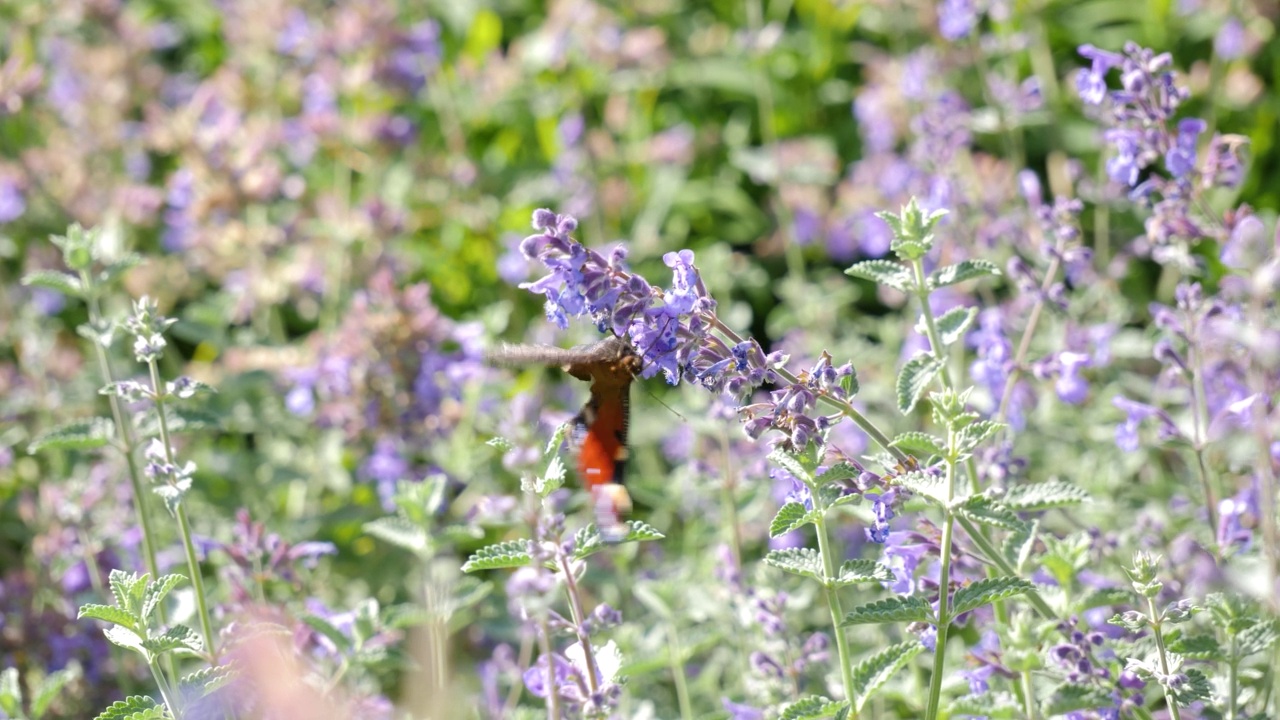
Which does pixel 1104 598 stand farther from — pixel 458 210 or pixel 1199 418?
pixel 458 210

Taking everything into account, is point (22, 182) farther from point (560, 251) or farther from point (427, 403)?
point (560, 251)

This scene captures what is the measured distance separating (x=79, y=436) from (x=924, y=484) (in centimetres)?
211

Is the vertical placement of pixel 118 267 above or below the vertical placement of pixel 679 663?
above

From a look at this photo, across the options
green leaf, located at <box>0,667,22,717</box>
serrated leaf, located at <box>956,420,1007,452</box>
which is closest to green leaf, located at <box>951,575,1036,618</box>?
serrated leaf, located at <box>956,420,1007,452</box>

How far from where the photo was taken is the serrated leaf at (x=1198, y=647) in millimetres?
2682

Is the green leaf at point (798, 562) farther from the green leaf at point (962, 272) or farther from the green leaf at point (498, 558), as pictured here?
the green leaf at point (962, 272)

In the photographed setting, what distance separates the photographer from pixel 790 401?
92.0 inches

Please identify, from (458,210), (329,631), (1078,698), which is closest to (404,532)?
A: (329,631)

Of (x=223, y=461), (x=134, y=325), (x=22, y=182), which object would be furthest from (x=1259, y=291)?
(x=22, y=182)

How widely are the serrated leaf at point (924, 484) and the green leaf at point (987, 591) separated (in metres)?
0.19

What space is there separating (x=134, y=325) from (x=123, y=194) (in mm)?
3843

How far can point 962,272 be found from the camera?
275cm

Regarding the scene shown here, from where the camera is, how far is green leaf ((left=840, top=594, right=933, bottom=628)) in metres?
2.39

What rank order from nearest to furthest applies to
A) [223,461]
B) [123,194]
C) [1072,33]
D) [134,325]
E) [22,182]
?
1. [134,325]
2. [223,461]
3. [22,182]
4. [123,194]
5. [1072,33]
